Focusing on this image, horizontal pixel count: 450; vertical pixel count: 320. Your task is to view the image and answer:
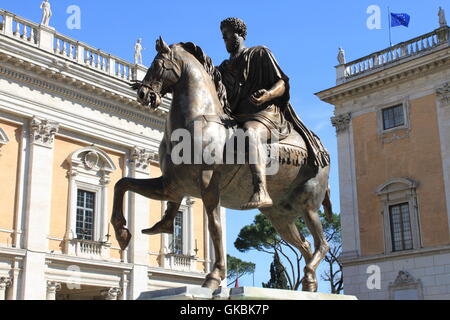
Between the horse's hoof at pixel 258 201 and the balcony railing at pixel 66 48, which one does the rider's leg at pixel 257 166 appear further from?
the balcony railing at pixel 66 48

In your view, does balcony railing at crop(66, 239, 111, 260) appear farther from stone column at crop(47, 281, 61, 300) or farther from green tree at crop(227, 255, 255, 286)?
green tree at crop(227, 255, 255, 286)

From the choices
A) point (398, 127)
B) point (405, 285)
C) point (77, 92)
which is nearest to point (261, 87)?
point (77, 92)

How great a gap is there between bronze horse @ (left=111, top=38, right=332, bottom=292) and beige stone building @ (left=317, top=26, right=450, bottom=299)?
20822 mm

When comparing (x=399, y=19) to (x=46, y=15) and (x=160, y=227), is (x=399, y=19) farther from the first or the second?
(x=160, y=227)

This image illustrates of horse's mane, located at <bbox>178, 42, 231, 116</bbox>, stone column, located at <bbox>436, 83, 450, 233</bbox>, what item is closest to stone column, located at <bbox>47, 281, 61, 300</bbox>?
stone column, located at <bbox>436, 83, 450, 233</bbox>

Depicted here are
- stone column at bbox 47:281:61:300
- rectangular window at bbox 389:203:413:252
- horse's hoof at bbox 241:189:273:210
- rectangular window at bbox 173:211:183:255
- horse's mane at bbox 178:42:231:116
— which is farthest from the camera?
rectangular window at bbox 389:203:413:252

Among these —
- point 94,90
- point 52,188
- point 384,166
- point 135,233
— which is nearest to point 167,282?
point 135,233

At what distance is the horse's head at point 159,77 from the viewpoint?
211 inches

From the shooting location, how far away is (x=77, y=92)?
23.1 metres

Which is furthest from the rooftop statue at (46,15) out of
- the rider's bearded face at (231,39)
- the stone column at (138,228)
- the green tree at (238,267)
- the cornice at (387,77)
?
the green tree at (238,267)

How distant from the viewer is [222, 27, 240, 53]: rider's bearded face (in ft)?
19.9

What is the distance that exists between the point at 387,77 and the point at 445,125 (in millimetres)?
3285

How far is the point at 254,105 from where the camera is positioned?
5.79 m

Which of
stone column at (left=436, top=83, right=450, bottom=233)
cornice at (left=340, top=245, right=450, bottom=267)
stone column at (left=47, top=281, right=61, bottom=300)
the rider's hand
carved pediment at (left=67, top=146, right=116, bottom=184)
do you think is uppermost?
stone column at (left=436, top=83, right=450, bottom=233)
